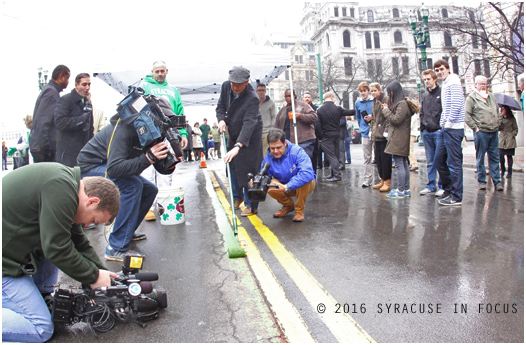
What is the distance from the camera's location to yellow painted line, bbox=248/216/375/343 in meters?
2.60

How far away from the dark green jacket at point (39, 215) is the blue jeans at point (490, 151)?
7.45 m

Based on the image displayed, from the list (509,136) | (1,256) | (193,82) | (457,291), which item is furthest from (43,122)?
(509,136)

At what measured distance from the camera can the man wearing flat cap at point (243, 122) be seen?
5926 millimetres

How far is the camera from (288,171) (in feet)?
18.7

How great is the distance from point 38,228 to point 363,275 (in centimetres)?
245

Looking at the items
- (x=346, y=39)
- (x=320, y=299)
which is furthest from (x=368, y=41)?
(x=320, y=299)

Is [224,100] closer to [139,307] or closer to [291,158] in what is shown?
[291,158]

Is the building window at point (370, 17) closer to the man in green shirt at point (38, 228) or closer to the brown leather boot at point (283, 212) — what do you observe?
the brown leather boot at point (283, 212)

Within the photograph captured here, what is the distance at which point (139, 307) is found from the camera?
2820 mm

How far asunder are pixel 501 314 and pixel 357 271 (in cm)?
115

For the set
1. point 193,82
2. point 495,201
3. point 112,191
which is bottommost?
point 495,201

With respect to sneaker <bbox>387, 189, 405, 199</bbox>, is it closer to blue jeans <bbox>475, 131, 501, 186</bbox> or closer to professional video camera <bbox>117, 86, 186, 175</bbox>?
blue jeans <bbox>475, 131, 501, 186</bbox>

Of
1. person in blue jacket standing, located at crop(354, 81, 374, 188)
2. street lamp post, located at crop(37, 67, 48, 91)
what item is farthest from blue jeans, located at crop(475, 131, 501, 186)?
street lamp post, located at crop(37, 67, 48, 91)

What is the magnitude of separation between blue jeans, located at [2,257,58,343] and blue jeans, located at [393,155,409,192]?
5942 millimetres
